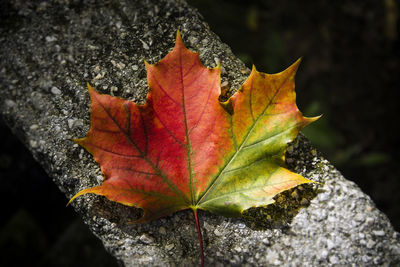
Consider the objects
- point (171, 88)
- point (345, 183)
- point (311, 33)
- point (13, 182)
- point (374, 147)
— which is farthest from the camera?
point (311, 33)

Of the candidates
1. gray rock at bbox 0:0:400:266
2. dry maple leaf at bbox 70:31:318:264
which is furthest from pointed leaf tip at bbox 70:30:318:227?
gray rock at bbox 0:0:400:266

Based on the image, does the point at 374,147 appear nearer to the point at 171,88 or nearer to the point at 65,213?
the point at 171,88

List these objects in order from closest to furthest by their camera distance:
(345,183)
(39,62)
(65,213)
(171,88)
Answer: (171,88), (345,183), (39,62), (65,213)

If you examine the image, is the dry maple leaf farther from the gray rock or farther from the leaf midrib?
the gray rock

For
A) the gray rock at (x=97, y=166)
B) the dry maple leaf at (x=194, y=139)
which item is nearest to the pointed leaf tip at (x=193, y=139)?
the dry maple leaf at (x=194, y=139)

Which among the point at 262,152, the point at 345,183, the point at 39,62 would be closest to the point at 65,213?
the point at 39,62

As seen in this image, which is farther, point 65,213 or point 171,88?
point 65,213

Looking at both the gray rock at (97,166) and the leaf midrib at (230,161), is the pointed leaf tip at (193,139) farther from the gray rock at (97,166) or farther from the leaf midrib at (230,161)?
the gray rock at (97,166)
